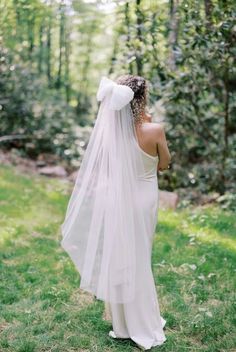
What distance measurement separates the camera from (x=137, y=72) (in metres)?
9.12

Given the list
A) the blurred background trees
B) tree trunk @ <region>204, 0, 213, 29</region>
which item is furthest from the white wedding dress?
tree trunk @ <region>204, 0, 213, 29</region>

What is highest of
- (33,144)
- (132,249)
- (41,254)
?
(132,249)

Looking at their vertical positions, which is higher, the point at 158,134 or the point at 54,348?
the point at 158,134

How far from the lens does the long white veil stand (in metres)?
3.75

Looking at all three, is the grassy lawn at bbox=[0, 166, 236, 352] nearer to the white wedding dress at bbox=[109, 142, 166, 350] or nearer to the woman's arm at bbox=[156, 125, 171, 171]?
the white wedding dress at bbox=[109, 142, 166, 350]

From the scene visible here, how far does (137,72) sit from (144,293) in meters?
5.89

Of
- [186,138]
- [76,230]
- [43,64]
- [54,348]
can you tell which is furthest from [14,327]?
[43,64]

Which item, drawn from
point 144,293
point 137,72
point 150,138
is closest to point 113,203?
point 150,138

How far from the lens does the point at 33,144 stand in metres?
12.5

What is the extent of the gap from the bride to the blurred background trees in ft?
11.1

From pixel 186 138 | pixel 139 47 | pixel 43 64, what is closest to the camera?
pixel 139 47

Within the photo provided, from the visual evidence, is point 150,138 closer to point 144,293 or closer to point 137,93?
point 137,93

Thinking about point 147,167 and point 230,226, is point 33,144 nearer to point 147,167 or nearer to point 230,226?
point 230,226

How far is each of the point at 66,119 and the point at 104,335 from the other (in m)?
9.40
